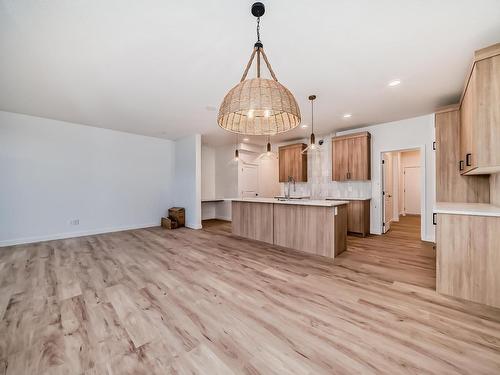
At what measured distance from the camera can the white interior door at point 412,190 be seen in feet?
28.0

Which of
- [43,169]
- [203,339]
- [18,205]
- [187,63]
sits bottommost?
[203,339]

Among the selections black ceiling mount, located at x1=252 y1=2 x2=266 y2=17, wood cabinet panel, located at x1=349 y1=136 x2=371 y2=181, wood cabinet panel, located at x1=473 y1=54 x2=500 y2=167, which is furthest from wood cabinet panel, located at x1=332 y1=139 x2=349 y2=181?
black ceiling mount, located at x1=252 y1=2 x2=266 y2=17

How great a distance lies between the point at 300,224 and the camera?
12.5 feet

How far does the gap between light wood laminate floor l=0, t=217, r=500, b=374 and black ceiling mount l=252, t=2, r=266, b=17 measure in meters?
2.75

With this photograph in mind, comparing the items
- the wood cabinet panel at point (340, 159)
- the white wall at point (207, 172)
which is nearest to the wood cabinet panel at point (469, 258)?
the wood cabinet panel at point (340, 159)

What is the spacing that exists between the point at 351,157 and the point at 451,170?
2097 mm

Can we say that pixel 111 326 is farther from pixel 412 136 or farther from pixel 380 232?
pixel 412 136

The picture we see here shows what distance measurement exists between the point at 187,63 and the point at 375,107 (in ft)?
11.8

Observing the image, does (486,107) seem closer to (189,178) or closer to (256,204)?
(256,204)

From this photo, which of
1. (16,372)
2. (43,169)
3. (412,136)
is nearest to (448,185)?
(412,136)

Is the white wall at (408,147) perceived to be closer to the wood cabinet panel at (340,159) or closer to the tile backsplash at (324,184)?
the tile backsplash at (324,184)

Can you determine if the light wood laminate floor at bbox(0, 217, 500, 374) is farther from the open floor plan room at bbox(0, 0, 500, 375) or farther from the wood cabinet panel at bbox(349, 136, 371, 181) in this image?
the wood cabinet panel at bbox(349, 136, 371, 181)

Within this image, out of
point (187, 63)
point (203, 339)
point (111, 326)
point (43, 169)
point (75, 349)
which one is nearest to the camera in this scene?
point (75, 349)

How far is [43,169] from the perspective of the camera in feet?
15.6
